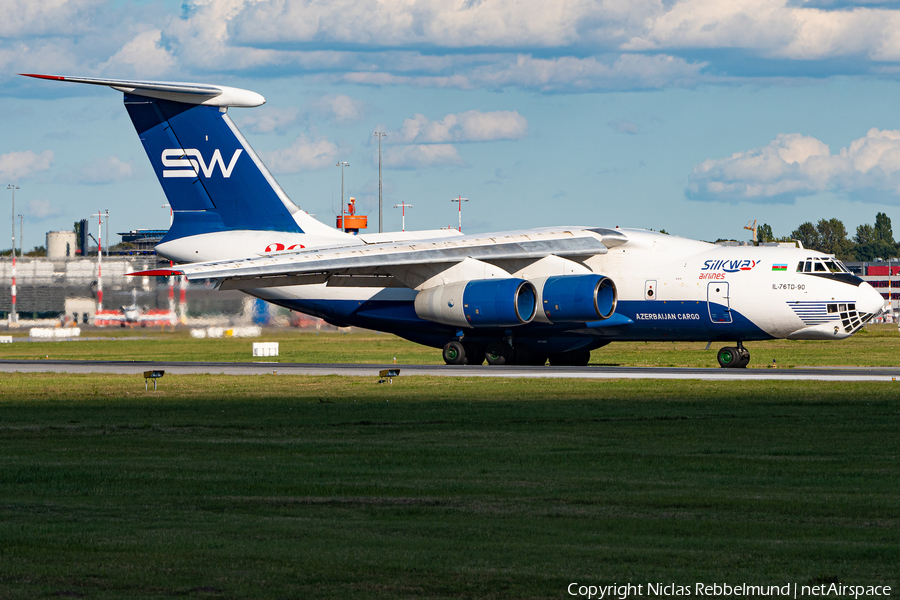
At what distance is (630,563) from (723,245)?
2979cm

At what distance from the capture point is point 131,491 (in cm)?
1248

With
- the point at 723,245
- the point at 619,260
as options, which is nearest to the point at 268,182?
the point at 619,260

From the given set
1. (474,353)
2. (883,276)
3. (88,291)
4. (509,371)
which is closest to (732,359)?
(509,371)

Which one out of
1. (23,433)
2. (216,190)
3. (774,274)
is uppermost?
(216,190)

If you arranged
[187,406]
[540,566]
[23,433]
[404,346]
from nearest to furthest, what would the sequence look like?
[540,566] → [23,433] → [187,406] → [404,346]

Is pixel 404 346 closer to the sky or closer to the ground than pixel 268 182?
closer to the ground

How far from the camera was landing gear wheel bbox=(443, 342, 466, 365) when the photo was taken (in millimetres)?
38844

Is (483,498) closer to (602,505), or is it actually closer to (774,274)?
(602,505)

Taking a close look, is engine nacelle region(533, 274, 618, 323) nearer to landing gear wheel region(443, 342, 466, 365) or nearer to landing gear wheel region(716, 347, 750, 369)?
landing gear wheel region(443, 342, 466, 365)

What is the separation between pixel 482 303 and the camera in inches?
1414

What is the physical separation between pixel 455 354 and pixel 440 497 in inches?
1054

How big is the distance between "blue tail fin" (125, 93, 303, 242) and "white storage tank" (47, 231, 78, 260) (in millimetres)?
89310

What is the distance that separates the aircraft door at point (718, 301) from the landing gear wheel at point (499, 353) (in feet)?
23.6

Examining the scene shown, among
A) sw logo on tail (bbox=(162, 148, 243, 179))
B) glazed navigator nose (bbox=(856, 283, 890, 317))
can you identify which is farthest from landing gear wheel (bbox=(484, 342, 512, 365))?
glazed navigator nose (bbox=(856, 283, 890, 317))
